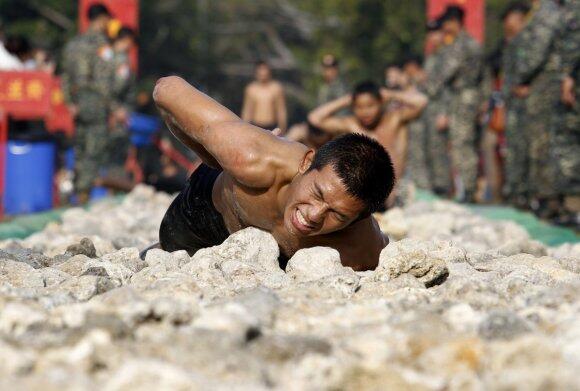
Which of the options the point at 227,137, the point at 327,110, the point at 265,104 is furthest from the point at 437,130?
the point at 227,137

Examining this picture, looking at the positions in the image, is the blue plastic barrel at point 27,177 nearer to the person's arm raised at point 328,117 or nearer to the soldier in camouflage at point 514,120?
the person's arm raised at point 328,117

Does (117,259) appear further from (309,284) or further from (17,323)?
(17,323)

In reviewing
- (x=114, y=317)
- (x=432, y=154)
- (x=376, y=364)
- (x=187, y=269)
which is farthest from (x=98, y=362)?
(x=432, y=154)

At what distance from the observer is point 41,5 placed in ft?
64.6

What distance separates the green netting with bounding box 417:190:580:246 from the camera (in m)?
7.20

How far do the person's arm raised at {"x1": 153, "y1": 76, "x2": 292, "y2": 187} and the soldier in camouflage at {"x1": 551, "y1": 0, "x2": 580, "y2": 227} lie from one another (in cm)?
442

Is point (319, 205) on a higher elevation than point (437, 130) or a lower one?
higher

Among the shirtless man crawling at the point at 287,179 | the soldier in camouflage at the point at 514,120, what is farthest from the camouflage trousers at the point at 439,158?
the shirtless man crawling at the point at 287,179

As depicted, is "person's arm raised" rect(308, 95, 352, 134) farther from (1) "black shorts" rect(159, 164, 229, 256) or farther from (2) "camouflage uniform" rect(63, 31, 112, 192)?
(1) "black shorts" rect(159, 164, 229, 256)

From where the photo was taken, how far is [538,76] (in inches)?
395

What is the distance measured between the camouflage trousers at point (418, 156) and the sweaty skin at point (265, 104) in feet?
6.03

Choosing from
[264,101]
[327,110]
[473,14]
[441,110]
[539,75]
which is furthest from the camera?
[473,14]

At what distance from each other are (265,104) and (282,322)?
36.0 ft

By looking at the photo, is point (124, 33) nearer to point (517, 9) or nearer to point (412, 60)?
point (517, 9)
